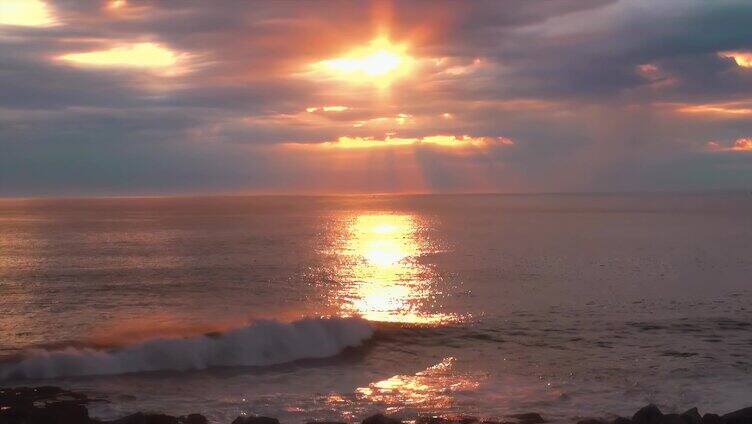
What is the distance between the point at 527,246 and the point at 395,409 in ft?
206

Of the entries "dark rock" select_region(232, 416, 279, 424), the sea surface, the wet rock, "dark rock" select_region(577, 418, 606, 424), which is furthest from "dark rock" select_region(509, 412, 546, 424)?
the wet rock

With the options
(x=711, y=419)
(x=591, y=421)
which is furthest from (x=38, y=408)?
(x=711, y=419)

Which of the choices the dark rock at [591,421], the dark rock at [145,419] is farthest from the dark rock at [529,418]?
the dark rock at [145,419]

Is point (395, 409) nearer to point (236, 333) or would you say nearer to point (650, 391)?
point (650, 391)

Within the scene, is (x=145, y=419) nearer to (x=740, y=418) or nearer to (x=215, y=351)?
(x=215, y=351)

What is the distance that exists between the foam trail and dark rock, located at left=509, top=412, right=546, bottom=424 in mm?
11975

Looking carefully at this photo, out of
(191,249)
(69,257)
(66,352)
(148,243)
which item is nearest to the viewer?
(66,352)

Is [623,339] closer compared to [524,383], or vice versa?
[524,383]

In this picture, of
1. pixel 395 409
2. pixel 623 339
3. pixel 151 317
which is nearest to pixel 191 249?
pixel 151 317

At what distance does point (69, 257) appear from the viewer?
223ft

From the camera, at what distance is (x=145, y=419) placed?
17.7m

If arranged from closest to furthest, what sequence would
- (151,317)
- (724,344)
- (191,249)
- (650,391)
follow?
(650,391) < (724,344) < (151,317) < (191,249)

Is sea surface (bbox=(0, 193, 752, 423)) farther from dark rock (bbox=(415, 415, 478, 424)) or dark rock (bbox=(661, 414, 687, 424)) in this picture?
dark rock (bbox=(661, 414, 687, 424))

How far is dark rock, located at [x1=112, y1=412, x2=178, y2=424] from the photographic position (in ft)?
57.3
